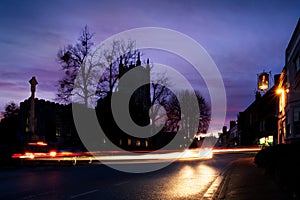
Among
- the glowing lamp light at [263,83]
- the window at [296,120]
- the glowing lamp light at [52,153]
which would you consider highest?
the glowing lamp light at [263,83]

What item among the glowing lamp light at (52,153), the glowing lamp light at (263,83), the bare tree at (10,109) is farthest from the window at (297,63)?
the bare tree at (10,109)

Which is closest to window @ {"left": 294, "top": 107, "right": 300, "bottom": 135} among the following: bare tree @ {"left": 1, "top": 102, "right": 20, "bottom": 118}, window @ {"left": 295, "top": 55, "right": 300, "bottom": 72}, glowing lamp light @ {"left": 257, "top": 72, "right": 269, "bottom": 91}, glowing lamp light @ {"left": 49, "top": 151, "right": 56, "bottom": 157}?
window @ {"left": 295, "top": 55, "right": 300, "bottom": 72}

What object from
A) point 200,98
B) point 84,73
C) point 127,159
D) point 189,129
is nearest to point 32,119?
point 127,159

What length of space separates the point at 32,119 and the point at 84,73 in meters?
15.8

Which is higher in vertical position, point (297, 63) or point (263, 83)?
point (297, 63)

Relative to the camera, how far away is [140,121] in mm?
58625

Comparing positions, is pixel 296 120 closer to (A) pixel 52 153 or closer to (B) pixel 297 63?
(B) pixel 297 63

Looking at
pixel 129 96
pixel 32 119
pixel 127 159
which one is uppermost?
pixel 129 96

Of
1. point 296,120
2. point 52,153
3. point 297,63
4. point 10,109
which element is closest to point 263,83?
point 297,63

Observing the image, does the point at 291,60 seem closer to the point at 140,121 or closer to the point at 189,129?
the point at 140,121

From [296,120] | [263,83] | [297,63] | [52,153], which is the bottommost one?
[52,153]

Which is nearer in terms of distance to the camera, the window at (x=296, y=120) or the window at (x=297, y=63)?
the window at (x=297, y=63)

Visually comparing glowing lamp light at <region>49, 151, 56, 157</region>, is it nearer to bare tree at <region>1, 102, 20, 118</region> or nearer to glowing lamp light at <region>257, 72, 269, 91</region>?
glowing lamp light at <region>257, 72, 269, 91</region>

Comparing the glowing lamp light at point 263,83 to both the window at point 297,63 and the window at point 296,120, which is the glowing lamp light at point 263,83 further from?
the window at point 296,120
